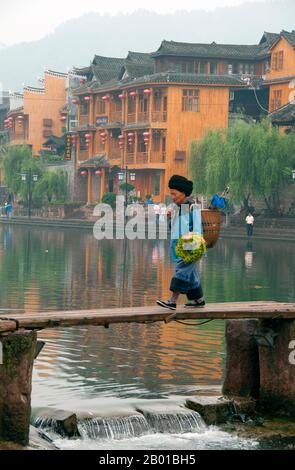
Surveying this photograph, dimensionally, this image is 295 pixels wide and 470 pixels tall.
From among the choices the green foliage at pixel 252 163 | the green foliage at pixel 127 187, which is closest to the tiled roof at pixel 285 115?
the green foliage at pixel 252 163

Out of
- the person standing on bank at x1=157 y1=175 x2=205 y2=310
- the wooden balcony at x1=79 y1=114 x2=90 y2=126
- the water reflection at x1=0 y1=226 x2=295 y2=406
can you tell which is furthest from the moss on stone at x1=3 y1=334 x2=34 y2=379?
the wooden balcony at x1=79 y1=114 x2=90 y2=126

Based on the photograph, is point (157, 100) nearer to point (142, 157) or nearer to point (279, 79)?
point (142, 157)

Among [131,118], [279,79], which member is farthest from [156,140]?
[279,79]

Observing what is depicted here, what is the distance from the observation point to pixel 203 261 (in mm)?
37469

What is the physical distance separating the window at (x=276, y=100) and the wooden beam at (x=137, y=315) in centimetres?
5898

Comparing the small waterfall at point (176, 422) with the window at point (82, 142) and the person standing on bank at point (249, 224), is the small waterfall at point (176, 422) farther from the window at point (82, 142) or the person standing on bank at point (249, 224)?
the window at point (82, 142)

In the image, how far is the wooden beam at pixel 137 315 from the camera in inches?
430

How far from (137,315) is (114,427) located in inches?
44.7

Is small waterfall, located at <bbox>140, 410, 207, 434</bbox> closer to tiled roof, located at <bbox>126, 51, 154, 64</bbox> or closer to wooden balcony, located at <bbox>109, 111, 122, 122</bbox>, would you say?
wooden balcony, located at <bbox>109, 111, 122, 122</bbox>

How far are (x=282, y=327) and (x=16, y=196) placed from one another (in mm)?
80711

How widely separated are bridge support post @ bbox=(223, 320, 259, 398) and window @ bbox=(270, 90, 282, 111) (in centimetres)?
5903

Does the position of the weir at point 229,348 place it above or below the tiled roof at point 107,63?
below
